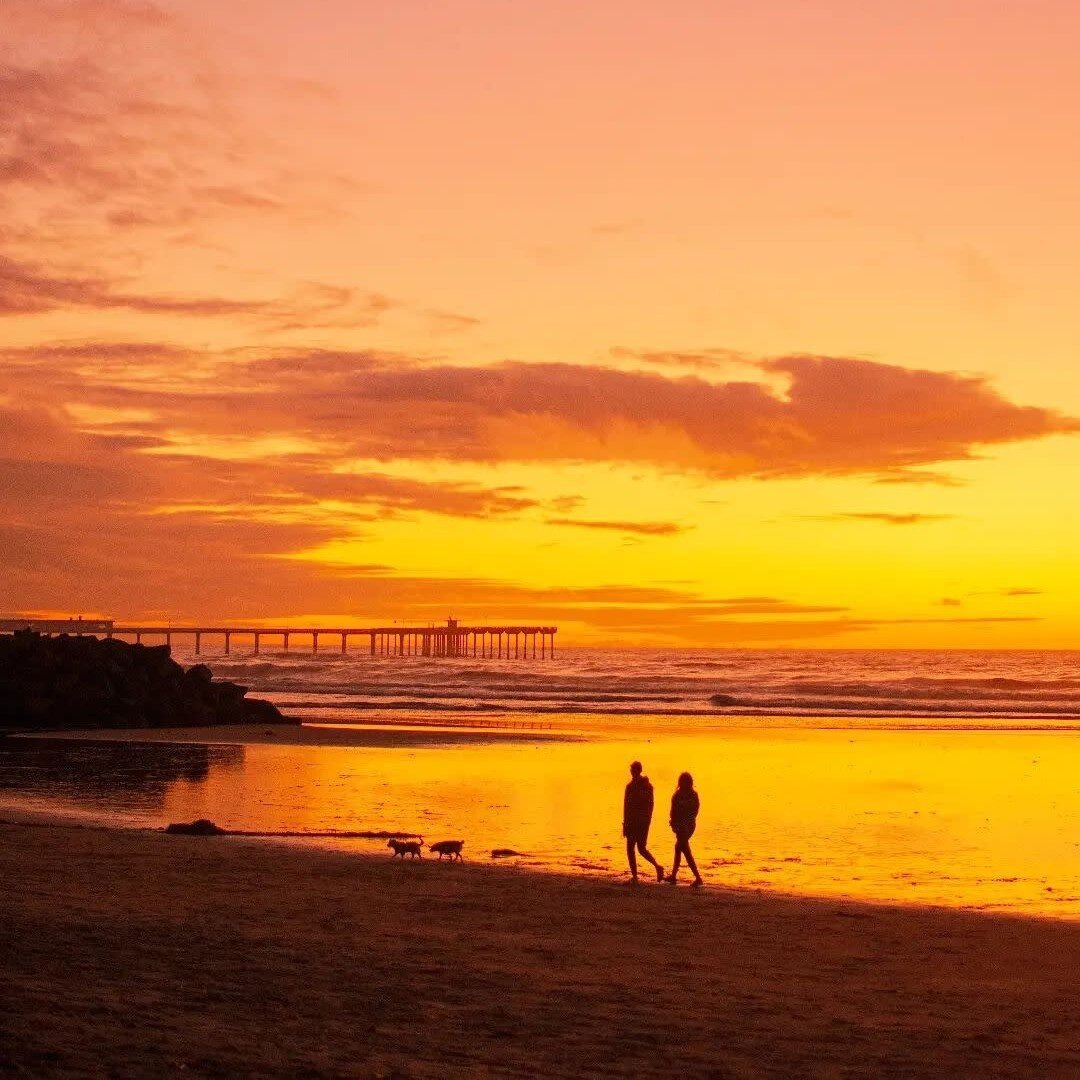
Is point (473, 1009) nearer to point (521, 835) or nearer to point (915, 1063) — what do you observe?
point (915, 1063)

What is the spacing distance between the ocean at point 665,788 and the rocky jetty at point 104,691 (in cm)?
356

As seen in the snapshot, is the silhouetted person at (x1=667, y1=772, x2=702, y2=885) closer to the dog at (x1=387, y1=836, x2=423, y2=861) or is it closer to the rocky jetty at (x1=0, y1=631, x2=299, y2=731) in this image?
the dog at (x1=387, y1=836, x2=423, y2=861)

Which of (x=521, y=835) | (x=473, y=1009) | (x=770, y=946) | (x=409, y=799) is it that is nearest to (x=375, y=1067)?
(x=473, y=1009)

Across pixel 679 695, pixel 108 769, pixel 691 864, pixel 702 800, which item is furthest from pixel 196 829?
pixel 679 695

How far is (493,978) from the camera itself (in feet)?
38.1

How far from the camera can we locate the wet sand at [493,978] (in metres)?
9.14

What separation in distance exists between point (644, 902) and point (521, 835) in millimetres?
A: 6452

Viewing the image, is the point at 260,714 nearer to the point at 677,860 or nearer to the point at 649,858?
the point at 649,858

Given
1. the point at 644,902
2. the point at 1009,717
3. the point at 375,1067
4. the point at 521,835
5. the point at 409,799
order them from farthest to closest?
the point at 1009,717
the point at 409,799
the point at 521,835
the point at 644,902
the point at 375,1067

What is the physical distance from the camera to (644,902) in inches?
637

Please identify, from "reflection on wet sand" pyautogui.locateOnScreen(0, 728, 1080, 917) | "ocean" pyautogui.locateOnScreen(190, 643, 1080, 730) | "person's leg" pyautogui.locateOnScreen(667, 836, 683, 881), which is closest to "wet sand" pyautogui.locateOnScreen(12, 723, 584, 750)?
"reflection on wet sand" pyautogui.locateOnScreen(0, 728, 1080, 917)

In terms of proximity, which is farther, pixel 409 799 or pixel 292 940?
pixel 409 799

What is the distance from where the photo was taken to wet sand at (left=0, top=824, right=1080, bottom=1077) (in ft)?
30.0

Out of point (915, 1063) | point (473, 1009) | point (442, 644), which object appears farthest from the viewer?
point (442, 644)
